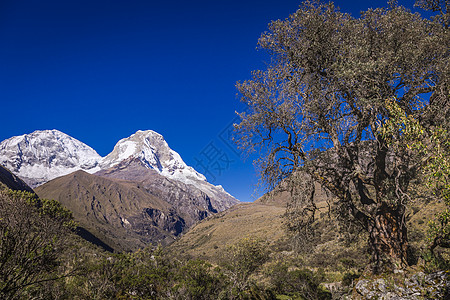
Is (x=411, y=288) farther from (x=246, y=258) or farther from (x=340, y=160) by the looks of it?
(x=246, y=258)

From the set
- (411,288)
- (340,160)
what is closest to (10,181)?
(340,160)

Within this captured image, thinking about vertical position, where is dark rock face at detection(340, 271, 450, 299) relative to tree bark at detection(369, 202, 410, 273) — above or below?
below

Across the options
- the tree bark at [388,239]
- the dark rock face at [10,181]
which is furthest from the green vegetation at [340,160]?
the dark rock face at [10,181]

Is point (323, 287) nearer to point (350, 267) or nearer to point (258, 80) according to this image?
point (350, 267)

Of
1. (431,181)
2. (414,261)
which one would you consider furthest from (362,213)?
(431,181)

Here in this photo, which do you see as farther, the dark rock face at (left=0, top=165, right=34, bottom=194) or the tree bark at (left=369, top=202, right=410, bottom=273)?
the dark rock face at (left=0, top=165, right=34, bottom=194)

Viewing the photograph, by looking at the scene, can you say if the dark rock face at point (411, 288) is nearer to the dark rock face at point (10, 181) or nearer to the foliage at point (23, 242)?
the foliage at point (23, 242)

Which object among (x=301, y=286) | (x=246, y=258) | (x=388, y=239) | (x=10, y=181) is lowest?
(x=301, y=286)

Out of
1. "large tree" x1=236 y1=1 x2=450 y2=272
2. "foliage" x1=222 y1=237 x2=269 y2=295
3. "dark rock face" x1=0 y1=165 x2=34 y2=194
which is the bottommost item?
"foliage" x1=222 y1=237 x2=269 y2=295

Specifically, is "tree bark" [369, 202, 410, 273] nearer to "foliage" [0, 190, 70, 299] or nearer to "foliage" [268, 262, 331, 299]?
"foliage" [268, 262, 331, 299]

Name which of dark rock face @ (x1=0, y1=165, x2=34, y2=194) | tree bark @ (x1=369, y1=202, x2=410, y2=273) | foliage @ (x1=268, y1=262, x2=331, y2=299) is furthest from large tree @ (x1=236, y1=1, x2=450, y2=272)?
dark rock face @ (x1=0, y1=165, x2=34, y2=194)

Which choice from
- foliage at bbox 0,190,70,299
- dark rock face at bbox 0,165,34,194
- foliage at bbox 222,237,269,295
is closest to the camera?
foliage at bbox 0,190,70,299

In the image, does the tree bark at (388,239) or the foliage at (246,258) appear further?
the foliage at (246,258)

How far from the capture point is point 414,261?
8.84 meters
